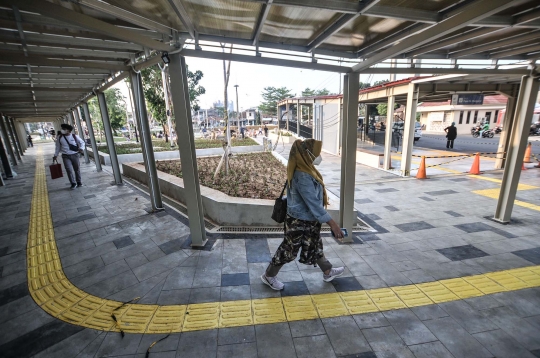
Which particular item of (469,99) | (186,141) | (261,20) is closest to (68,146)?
(186,141)

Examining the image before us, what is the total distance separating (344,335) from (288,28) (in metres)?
3.54

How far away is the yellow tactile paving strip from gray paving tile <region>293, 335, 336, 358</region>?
26 centimetres

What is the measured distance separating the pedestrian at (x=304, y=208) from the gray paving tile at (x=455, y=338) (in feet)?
4.13

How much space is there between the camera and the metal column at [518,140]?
4324 mm

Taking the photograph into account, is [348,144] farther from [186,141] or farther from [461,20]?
[186,141]

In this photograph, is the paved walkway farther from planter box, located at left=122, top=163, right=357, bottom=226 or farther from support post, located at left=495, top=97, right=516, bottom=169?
support post, located at left=495, top=97, right=516, bottom=169

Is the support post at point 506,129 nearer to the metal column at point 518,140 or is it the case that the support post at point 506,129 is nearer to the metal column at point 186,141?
the metal column at point 518,140

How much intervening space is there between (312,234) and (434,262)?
2.18m

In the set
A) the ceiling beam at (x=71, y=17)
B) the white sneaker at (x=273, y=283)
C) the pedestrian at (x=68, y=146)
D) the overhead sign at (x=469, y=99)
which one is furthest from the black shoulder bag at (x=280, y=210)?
the overhead sign at (x=469, y=99)

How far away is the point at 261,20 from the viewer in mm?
2770

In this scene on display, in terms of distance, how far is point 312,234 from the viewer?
2.75m

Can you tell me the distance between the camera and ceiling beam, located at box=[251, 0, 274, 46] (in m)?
2.44

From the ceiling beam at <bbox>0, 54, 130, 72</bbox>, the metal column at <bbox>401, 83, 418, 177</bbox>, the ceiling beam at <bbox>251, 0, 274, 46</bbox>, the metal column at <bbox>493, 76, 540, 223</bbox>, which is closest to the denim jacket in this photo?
the ceiling beam at <bbox>251, 0, 274, 46</bbox>

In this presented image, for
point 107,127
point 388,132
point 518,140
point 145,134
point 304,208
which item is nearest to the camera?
point 304,208
